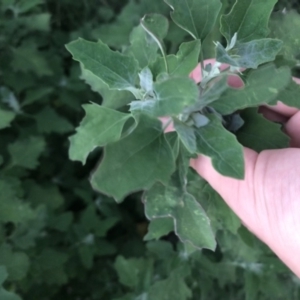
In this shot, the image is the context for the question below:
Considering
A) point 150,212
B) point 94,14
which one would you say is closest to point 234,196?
point 150,212

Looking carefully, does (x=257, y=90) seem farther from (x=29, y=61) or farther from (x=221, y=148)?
(x=29, y=61)

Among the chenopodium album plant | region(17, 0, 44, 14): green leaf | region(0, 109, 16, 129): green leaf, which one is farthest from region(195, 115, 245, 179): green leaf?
region(17, 0, 44, 14): green leaf

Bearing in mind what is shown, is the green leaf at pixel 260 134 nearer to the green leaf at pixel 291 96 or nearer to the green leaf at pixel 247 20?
the green leaf at pixel 291 96

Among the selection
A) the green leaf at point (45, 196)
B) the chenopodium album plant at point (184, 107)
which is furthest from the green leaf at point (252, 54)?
the green leaf at point (45, 196)

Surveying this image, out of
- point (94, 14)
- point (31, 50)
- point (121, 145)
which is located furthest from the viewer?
point (94, 14)

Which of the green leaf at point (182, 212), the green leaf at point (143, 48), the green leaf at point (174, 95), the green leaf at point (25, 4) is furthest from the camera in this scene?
the green leaf at point (25, 4)

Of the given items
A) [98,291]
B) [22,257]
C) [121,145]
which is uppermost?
[121,145]

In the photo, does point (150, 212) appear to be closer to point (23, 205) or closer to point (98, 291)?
point (23, 205)

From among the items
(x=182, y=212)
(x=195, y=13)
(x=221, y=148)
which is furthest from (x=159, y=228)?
(x=195, y=13)

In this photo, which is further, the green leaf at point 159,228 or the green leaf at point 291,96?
the green leaf at point 159,228
